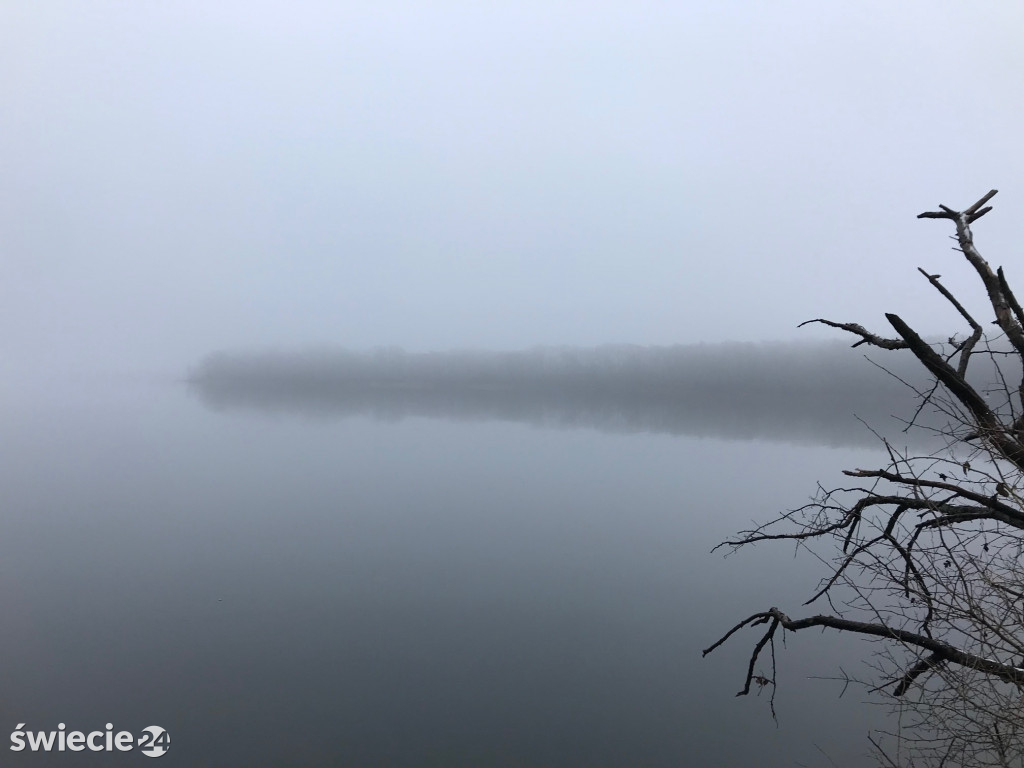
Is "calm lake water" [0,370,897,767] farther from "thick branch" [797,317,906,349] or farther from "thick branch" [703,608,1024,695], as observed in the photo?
"thick branch" [797,317,906,349]

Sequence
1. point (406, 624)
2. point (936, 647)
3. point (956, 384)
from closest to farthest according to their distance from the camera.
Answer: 1. point (936, 647)
2. point (956, 384)
3. point (406, 624)

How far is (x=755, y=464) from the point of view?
3200cm

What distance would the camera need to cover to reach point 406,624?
37.6ft

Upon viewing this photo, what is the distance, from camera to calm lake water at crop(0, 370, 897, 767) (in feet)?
26.8

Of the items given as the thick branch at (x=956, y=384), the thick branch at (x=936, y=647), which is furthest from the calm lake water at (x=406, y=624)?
the thick branch at (x=956, y=384)

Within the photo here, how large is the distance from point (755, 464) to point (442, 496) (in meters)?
16.0

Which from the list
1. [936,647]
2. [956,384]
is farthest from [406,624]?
[956,384]

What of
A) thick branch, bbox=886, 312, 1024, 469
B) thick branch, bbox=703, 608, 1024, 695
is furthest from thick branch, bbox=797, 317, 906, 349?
thick branch, bbox=703, 608, 1024, 695

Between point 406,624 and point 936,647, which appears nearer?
point 936,647

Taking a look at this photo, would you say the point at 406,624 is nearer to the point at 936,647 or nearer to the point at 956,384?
the point at 936,647

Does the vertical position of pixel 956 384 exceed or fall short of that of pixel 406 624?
it exceeds it

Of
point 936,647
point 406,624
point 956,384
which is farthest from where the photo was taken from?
point 406,624

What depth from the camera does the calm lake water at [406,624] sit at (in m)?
8.18

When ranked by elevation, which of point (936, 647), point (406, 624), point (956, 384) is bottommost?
point (936, 647)
